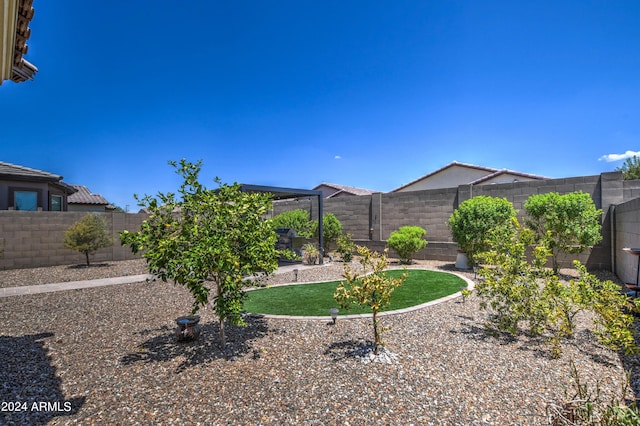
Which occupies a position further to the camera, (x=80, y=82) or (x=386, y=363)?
(x=80, y=82)

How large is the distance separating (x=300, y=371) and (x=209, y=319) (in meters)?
2.59

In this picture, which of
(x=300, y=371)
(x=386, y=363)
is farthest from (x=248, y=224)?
(x=386, y=363)

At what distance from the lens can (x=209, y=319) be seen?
17.4 feet

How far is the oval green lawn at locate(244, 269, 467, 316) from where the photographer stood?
5.73 meters

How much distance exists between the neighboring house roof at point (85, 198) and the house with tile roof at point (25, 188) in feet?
29.4

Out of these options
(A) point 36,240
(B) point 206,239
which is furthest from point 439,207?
(A) point 36,240

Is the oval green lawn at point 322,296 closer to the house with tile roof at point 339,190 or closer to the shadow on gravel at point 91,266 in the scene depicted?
the shadow on gravel at point 91,266

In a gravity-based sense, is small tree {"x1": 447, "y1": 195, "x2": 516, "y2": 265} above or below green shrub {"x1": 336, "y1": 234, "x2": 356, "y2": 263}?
above

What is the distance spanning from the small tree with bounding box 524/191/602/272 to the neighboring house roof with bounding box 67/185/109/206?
28.6m

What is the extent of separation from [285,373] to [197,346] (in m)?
1.53

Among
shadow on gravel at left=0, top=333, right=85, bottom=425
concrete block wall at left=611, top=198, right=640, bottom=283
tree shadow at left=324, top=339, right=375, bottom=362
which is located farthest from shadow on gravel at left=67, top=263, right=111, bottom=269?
concrete block wall at left=611, top=198, right=640, bottom=283

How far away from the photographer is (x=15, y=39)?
3.41 meters

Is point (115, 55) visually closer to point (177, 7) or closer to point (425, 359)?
point (177, 7)

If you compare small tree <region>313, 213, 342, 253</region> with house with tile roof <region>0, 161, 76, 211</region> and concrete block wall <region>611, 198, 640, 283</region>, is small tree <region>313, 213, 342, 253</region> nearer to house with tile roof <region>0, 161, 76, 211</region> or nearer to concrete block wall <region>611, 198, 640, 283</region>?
concrete block wall <region>611, 198, 640, 283</region>
